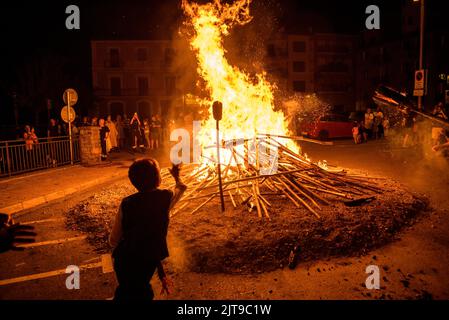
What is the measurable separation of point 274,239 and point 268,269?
0.69 m

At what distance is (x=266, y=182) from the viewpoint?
328 inches

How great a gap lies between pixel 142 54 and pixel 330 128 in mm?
32994

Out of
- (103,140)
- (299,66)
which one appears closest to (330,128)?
(103,140)

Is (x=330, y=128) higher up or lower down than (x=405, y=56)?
lower down

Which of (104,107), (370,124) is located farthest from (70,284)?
(104,107)

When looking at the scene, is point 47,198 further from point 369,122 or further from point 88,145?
point 369,122

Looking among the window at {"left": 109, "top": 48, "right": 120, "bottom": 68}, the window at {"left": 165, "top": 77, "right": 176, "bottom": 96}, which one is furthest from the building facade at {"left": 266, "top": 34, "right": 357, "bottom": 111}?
the window at {"left": 109, "top": 48, "right": 120, "bottom": 68}

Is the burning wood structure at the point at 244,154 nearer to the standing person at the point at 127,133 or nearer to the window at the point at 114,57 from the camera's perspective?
the standing person at the point at 127,133

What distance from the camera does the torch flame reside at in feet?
35.5

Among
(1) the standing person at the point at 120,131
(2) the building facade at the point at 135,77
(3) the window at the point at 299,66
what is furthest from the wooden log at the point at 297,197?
(3) the window at the point at 299,66

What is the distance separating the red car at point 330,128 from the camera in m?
23.0

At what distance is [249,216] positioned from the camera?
648 centimetres
